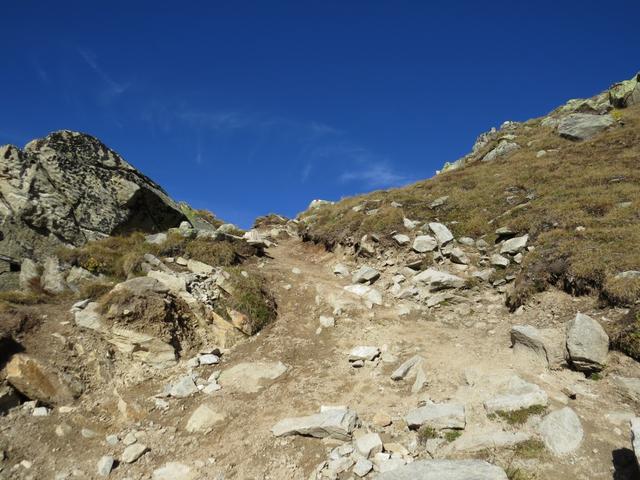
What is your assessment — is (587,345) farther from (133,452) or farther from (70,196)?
(70,196)

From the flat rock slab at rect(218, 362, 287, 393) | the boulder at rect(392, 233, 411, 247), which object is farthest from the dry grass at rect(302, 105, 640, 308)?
the flat rock slab at rect(218, 362, 287, 393)

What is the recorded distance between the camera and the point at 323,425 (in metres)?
8.38

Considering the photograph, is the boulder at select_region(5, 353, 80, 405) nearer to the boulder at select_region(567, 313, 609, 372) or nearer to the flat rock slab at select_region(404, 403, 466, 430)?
the flat rock slab at select_region(404, 403, 466, 430)

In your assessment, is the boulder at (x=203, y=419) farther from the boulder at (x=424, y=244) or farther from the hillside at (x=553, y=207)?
the boulder at (x=424, y=244)

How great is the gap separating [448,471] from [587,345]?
555 centimetres

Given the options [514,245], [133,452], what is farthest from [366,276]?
[133,452]

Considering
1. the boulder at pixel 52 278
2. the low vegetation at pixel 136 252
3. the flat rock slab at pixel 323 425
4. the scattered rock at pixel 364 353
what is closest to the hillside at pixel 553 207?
the scattered rock at pixel 364 353

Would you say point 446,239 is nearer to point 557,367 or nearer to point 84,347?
point 557,367

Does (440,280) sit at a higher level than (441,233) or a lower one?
lower

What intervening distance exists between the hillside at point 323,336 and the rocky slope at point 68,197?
0.09 meters

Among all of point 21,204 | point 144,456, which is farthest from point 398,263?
point 21,204

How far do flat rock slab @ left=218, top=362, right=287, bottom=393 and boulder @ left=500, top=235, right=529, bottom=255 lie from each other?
10.4m

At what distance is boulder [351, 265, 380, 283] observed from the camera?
681 inches

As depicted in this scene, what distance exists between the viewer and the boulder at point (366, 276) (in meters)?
17.3
